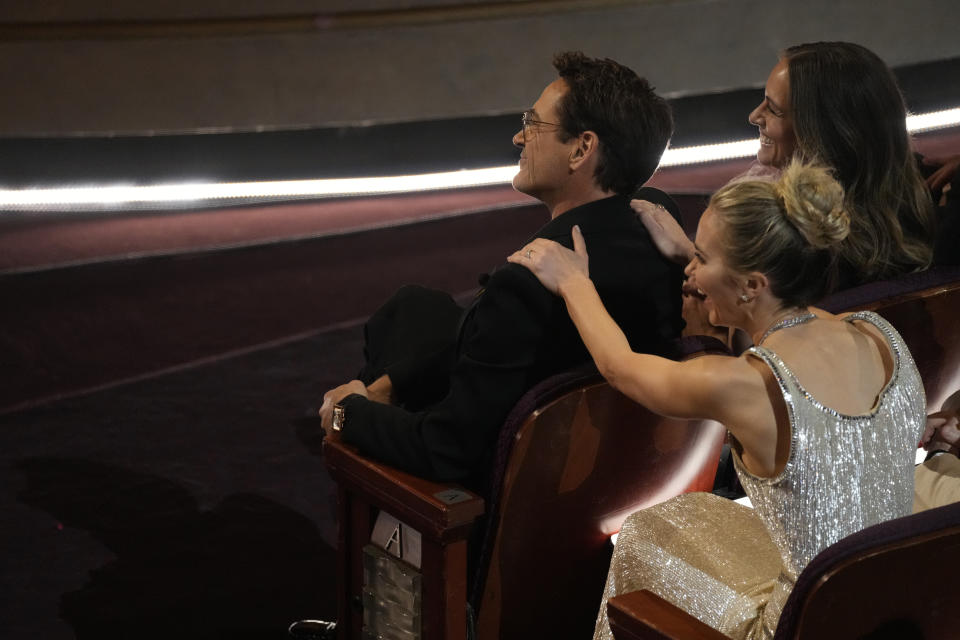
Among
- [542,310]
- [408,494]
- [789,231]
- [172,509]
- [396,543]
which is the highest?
[789,231]

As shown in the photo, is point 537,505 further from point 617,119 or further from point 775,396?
point 617,119

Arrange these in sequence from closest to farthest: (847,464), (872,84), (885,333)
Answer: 1. (847,464)
2. (885,333)
3. (872,84)

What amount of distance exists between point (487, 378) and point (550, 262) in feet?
0.58

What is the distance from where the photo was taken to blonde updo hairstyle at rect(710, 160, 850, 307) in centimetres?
142

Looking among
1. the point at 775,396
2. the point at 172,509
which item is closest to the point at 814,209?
the point at 775,396

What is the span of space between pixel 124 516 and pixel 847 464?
67.3 inches

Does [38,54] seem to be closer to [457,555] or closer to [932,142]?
[932,142]

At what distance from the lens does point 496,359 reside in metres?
1.57

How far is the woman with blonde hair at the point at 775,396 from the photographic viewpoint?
137 cm

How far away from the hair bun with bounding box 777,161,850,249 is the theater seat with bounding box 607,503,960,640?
1.33 feet

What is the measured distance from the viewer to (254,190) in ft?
18.7

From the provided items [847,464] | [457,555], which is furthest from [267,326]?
[847,464]

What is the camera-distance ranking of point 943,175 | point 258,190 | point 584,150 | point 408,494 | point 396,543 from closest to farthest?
1. point 408,494
2. point 396,543
3. point 584,150
4. point 943,175
5. point 258,190

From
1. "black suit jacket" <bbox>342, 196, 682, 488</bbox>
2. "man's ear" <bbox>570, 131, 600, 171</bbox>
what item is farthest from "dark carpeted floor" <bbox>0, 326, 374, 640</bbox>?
"man's ear" <bbox>570, 131, 600, 171</bbox>
